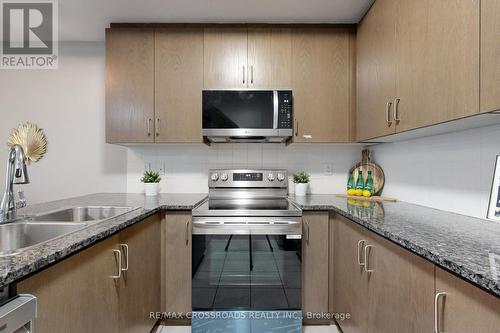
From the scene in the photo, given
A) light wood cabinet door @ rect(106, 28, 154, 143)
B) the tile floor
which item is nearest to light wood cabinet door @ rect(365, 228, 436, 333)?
the tile floor

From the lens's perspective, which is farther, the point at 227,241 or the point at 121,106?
the point at 121,106

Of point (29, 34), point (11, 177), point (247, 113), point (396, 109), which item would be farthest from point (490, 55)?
point (29, 34)

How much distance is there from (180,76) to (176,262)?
4.59ft

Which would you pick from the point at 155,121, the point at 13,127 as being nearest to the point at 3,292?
the point at 155,121

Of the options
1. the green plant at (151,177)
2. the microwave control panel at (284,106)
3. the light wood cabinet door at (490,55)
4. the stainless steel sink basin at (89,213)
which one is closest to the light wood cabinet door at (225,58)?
the microwave control panel at (284,106)

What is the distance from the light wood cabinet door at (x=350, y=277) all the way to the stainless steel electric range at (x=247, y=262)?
0.85 feet

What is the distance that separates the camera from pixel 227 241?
1718mm

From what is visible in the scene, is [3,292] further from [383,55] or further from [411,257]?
[383,55]

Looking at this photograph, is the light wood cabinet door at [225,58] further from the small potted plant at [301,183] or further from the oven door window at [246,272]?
the oven door window at [246,272]

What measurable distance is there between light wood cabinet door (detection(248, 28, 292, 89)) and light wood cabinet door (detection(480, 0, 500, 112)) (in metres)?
1.30

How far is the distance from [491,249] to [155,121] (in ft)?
6.80

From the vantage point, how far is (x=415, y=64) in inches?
A: 51.9

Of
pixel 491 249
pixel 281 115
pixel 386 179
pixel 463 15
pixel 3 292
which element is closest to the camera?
pixel 3 292

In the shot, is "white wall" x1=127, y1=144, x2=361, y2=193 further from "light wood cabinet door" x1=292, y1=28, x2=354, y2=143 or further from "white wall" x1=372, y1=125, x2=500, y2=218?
"white wall" x1=372, y1=125, x2=500, y2=218
